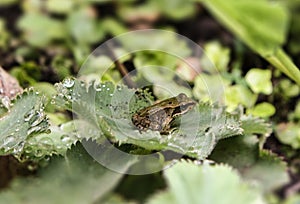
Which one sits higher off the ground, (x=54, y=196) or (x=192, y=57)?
(x=54, y=196)

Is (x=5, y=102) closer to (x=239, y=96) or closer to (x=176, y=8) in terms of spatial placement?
(x=239, y=96)

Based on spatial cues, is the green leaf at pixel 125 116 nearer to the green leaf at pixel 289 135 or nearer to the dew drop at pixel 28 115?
the dew drop at pixel 28 115

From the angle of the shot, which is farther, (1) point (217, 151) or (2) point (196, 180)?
(1) point (217, 151)

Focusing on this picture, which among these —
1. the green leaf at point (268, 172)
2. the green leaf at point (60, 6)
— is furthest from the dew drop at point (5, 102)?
the green leaf at point (60, 6)

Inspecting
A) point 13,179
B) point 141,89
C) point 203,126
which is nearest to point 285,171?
point 203,126

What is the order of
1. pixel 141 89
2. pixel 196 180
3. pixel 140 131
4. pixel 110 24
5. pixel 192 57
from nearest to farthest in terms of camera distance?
pixel 196 180, pixel 140 131, pixel 141 89, pixel 192 57, pixel 110 24

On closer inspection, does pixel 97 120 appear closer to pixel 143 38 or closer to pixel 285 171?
pixel 285 171

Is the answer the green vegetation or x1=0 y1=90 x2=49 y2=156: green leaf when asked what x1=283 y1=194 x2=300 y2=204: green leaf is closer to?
the green vegetation

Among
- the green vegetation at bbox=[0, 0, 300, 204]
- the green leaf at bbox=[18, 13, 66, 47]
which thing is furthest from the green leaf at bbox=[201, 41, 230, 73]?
the green leaf at bbox=[18, 13, 66, 47]

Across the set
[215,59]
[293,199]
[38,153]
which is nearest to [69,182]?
[38,153]
